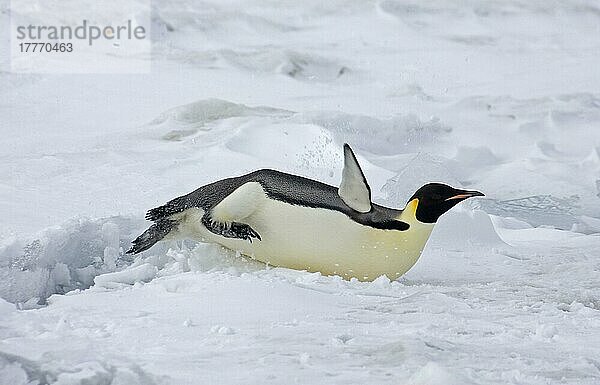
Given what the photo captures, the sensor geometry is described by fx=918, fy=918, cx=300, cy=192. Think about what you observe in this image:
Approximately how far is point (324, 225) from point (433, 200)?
39 centimetres

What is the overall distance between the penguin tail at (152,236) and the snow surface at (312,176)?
73mm

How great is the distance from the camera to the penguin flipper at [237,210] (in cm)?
319

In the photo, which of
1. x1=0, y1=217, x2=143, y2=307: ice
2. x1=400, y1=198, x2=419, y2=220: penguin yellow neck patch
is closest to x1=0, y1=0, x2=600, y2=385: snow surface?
x1=0, y1=217, x2=143, y2=307: ice

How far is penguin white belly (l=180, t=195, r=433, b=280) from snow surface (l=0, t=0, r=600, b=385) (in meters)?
0.11

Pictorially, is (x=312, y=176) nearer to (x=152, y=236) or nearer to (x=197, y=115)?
(x=152, y=236)

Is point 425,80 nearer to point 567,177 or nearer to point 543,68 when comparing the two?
point 543,68

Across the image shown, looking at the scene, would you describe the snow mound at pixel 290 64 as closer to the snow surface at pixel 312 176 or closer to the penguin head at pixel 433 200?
the snow surface at pixel 312 176

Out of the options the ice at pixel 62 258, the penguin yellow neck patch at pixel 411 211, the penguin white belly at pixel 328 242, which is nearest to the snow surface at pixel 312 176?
the ice at pixel 62 258

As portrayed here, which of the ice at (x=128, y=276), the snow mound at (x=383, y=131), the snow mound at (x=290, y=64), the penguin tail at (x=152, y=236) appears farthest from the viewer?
the snow mound at (x=290, y=64)

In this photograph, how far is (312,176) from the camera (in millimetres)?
4617

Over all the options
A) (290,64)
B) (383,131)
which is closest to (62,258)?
(383,131)

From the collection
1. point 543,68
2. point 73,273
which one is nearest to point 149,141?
point 73,273

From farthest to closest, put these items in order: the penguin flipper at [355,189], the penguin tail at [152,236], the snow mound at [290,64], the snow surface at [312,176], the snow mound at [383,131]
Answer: the snow mound at [290,64], the snow mound at [383,131], the penguin tail at [152,236], the penguin flipper at [355,189], the snow surface at [312,176]

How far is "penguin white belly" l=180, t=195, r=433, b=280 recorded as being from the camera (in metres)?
3.12
